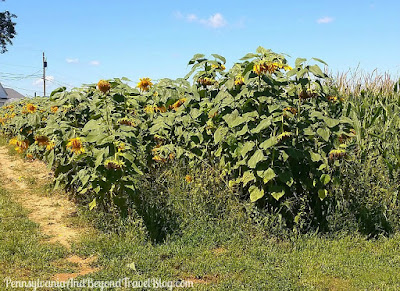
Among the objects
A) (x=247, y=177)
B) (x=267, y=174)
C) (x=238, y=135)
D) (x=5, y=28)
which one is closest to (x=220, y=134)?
(x=238, y=135)

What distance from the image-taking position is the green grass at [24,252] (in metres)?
3.48

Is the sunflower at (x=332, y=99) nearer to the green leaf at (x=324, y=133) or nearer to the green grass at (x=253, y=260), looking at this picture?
the green leaf at (x=324, y=133)

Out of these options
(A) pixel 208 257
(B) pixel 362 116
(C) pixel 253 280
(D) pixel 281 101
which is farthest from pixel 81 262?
(B) pixel 362 116

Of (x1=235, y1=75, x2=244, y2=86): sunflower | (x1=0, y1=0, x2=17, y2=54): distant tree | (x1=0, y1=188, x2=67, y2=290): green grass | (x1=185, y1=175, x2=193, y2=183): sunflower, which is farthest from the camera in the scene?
(x1=0, y1=0, x2=17, y2=54): distant tree

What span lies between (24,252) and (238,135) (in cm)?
220

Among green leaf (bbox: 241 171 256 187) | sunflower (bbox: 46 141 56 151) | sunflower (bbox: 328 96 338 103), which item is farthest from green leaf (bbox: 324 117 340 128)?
sunflower (bbox: 46 141 56 151)

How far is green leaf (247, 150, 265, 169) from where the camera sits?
374cm

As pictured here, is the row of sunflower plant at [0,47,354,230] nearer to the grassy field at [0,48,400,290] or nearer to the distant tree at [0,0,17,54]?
the grassy field at [0,48,400,290]

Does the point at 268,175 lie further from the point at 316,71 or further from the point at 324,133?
the point at 316,71

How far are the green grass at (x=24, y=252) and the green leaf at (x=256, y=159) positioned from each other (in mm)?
1787

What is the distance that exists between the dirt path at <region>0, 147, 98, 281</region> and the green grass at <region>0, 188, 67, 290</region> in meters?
0.11

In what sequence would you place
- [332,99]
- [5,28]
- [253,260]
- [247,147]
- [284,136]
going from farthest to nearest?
1. [5,28]
2. [332,99]
3. [247,147]
4. [284,136]
5. [253,260]

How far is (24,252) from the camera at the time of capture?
3.88 meters

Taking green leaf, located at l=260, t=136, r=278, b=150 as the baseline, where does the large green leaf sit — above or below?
below
